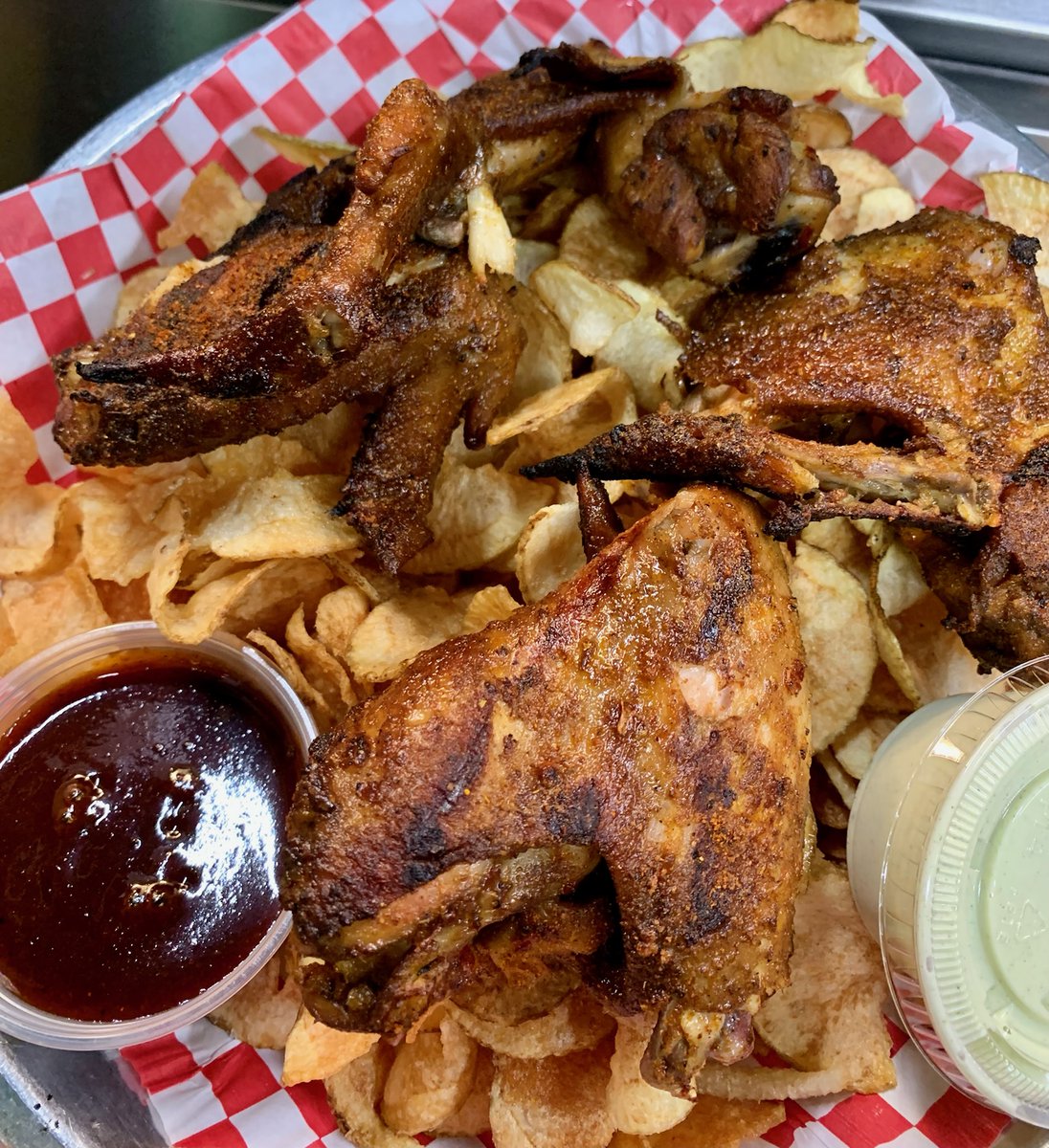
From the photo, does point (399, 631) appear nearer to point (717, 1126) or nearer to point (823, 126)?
point (717, 1126)

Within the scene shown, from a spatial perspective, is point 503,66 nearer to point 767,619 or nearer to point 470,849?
point 767,619

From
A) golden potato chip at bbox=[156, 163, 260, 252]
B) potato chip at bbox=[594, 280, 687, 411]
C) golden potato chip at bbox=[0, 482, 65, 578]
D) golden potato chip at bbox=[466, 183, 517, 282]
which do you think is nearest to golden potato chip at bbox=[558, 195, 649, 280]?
potato chip at bbox=[594, 280, 687, 411]

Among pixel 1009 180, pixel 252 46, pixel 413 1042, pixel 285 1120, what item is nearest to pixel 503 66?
pixel 252 46

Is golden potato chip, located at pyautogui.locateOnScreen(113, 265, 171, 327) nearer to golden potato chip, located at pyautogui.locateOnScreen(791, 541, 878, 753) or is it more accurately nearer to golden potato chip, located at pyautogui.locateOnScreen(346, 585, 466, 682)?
golden potato chip, located at pyautogui.locateOnScreen(346, 585, 466, 682)

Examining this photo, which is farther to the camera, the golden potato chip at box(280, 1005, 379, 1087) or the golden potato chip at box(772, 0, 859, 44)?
the golden potato chip at box(772, 0, 859, 44)

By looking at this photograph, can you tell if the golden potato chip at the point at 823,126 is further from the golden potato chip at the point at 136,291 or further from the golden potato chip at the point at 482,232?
the golden potato chip at the point at 136,291

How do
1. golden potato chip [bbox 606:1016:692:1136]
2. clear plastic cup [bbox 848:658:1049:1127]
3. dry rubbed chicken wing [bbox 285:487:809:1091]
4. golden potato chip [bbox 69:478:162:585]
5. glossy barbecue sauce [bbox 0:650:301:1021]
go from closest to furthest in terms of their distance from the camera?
dry rubbed chicken wing [bbox 285:487:809:1091], clear plastic cup [bbox 848:658:1049:1127], golden potato chip [bbox 606:1016:692:1136], glossy barbecue sauce [bbox 0:650:301:1021], golden potato chip [bbox 69:478:162:585]
